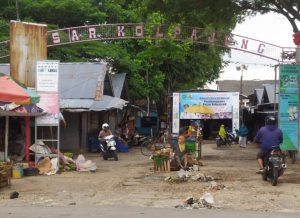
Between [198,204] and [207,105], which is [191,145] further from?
[207,105]

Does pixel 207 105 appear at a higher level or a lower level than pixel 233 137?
higher

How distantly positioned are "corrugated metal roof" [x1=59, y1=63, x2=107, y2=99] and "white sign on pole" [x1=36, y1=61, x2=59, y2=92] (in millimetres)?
8444

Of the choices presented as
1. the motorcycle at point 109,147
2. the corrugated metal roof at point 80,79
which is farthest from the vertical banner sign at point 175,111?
the motorcycle at point 109,147

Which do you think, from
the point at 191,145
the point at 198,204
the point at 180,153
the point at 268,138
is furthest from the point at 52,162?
the point at 198,204

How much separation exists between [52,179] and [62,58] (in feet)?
58.0

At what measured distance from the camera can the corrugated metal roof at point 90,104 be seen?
80.2ft

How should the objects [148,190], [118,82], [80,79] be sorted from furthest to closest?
[118,82], [80,79], [148,190]

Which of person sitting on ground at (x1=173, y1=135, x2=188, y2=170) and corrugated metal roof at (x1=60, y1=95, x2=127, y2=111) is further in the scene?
corrugated metal roof at (x1=60, y1=95, x2=127, y2=111)

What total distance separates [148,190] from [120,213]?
3555 mm

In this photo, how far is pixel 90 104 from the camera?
2486 cm

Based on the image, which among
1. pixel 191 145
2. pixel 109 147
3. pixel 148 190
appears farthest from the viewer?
pixel 109 147

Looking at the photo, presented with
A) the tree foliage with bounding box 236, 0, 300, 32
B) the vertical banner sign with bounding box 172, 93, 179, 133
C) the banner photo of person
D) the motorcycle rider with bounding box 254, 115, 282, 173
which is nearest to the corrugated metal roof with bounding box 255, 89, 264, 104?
the banner photo of person

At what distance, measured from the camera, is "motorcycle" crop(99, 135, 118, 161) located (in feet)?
73.4

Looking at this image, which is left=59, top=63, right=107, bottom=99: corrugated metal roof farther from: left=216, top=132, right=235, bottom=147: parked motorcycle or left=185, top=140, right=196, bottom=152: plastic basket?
left=216, top=132, right=235, bottom=147: parked motorcycle
